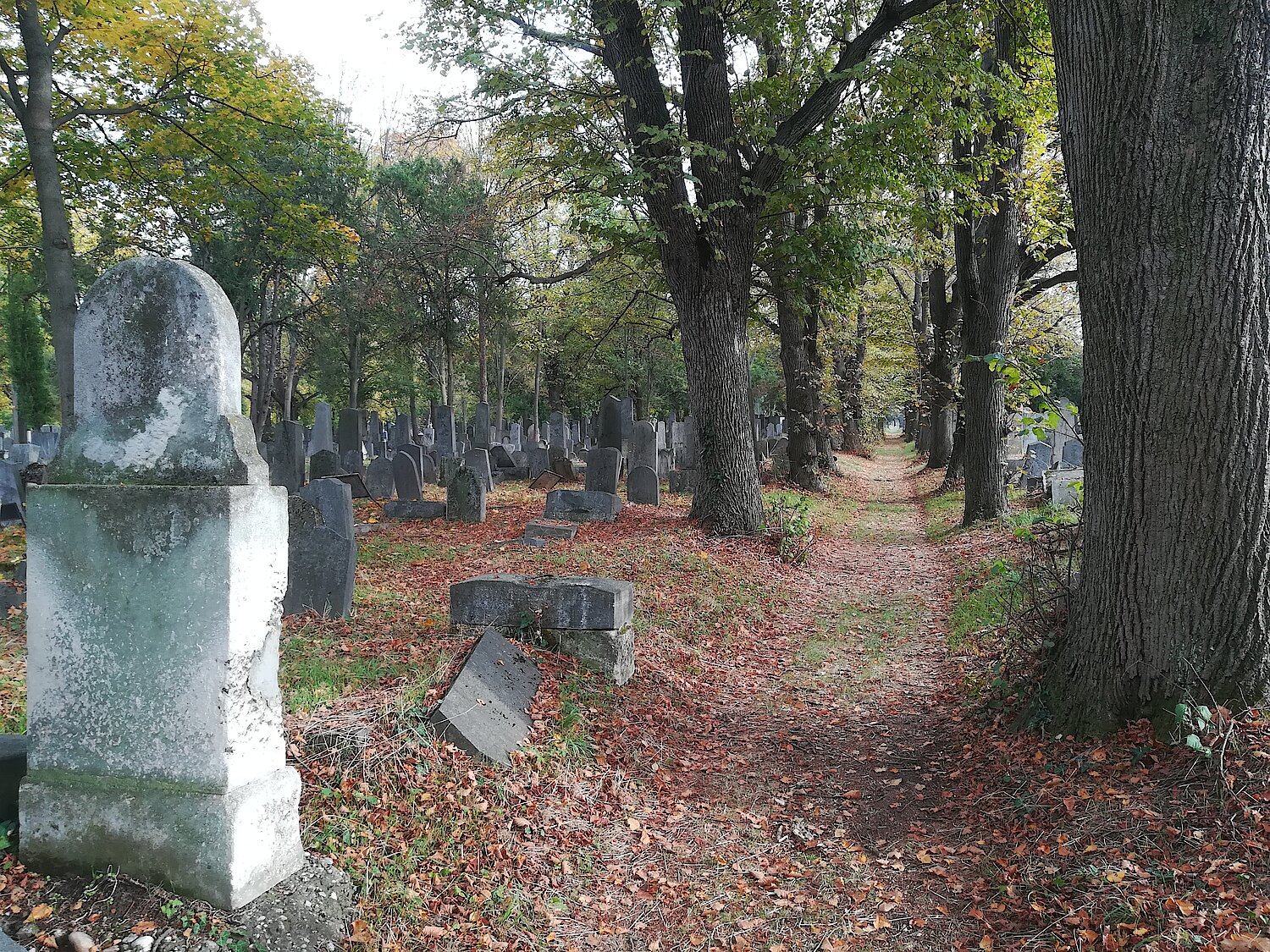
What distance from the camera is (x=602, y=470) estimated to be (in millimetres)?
13664

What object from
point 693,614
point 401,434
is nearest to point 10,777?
point 693,614

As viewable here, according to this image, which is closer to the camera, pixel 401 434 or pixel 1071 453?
pixel 1071 453

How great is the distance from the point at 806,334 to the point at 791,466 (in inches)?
154

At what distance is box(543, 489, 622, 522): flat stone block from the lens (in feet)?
40.9

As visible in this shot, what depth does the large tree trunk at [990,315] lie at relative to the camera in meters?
12.0

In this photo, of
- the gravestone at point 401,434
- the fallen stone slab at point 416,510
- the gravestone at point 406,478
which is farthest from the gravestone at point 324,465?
the gravestone at point 401,434

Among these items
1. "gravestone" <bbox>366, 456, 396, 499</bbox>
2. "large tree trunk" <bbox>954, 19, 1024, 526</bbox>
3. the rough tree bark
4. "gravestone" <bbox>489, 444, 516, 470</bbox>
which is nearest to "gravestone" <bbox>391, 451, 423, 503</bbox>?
"gravestone" <bbox>366, 456, 396, 499</bbox>

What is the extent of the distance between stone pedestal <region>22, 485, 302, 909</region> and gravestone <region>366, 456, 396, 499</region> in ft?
40.6

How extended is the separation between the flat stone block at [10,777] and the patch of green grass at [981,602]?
6.06 meters

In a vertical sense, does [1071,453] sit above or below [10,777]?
above

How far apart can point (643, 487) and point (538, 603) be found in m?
8.82

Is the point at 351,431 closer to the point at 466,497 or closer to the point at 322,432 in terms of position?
the point at 322,432

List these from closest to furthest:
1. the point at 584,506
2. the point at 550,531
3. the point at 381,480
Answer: the point at 550,531, the point at 584,506, the point at 381,480

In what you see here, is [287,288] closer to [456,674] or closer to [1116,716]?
[456,674]
